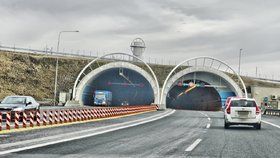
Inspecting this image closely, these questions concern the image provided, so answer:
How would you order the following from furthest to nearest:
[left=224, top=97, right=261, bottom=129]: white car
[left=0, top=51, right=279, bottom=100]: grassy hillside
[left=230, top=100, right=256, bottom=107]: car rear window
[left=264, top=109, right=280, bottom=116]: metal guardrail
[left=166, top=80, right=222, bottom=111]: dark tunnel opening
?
1. [left=166, top=80, right=222, bottom=111]: dark tunnel opening
2. [left=0, top=51, right=279, bottom=100]: grassy hillside
3. [left=264, top=109, right=280, bottom=116]: metal guardrail
4. [left=230, top=100, right=256, bottom=107]: car rear window
5. [left=224, top=97, right=261, bottom=129]: white car

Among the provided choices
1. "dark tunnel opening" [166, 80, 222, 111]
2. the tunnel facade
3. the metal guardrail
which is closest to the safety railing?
the metal guardrail

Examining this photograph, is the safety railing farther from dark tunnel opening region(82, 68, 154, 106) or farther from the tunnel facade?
dark tunnel opening region(82, 68, 154, 106)

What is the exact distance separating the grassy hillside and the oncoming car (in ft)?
126

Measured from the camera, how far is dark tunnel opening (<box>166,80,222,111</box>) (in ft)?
244

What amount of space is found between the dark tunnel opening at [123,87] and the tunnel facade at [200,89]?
196 inches

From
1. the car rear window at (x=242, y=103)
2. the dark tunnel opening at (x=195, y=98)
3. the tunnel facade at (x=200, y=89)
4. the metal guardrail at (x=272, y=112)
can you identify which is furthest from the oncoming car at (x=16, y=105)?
the dark tunnel opening at (x=195, y=98)

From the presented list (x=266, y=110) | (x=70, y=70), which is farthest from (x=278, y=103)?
(x=70, y=70)

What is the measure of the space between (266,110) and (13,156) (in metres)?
47.9

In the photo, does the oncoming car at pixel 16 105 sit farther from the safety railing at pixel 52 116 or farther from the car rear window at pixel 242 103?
the car rear window at pixel 242 103

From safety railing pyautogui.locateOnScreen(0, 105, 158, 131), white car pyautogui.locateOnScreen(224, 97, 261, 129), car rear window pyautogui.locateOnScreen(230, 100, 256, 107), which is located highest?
car rear window pyautogui.locateOnScreen(230, 100, 256, 107)

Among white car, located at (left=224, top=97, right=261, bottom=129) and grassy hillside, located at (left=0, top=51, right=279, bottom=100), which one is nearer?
white car, located at (left=224, top=97, right=261, bottom=129)

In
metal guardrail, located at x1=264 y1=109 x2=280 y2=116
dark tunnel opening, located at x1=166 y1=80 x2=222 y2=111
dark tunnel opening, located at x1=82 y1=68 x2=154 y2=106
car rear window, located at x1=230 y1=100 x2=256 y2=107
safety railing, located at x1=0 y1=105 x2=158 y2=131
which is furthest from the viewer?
dark tunnel opening, located at x1=166 y1=80 x2=222 y2=111

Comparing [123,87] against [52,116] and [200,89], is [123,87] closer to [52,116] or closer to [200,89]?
[200,89]

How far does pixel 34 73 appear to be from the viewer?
232ft
